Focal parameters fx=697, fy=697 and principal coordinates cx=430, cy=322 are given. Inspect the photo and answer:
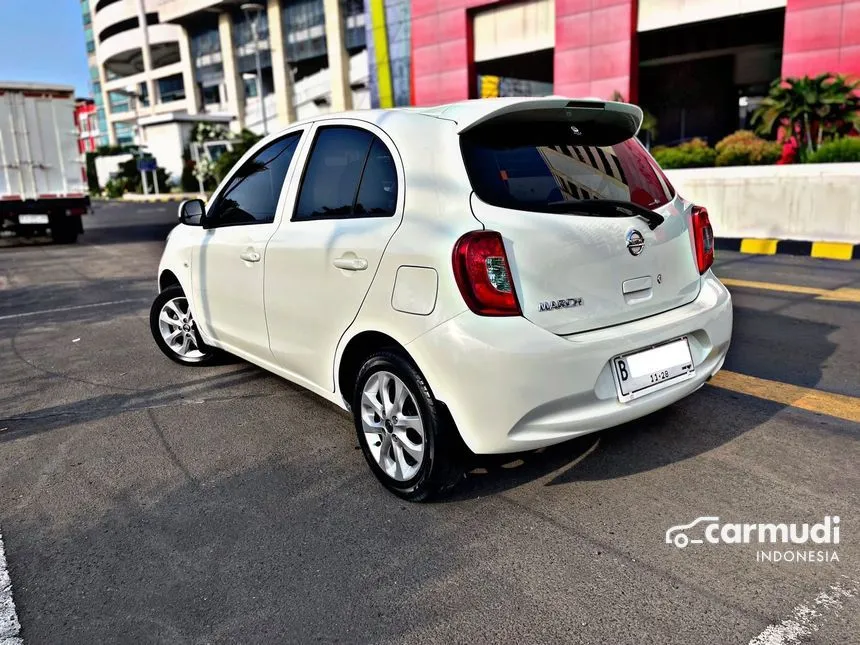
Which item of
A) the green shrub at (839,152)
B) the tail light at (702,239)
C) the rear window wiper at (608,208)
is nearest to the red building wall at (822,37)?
the green shrub at (839,152)

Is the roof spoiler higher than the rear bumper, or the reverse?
the roof spoiler

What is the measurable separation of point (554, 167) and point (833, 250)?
8008 millimetres

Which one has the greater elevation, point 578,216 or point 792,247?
point 578,216

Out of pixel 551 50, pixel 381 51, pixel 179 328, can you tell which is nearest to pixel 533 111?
pixel 179 328

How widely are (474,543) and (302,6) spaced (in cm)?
5916

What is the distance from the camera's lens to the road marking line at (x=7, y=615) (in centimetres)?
223

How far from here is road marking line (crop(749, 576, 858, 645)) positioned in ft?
6.82

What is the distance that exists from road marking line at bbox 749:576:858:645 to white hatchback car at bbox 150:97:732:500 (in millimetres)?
901

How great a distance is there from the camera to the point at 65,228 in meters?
15.7

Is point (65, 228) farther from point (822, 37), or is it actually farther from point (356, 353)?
point (822, 37)

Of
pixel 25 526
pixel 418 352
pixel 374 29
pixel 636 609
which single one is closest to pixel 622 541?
pixel 636 609

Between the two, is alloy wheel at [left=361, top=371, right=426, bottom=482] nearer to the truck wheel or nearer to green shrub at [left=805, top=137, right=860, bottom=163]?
green shrub at [left=805, top=137, right=860, bottom=163]

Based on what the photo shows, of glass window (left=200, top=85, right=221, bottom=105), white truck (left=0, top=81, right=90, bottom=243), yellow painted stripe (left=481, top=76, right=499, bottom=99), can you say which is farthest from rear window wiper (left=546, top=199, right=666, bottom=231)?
glass window (left=200, top=85, right=221, bottom=105)

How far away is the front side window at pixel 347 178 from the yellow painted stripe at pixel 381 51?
93.2ft
